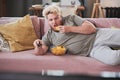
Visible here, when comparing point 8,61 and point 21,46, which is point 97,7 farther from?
point 8,61

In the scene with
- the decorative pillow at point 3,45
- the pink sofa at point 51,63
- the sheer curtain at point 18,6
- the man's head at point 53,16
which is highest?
the man's head at point 53,16

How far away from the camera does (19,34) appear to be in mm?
2500

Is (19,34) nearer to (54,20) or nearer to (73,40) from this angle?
(54,20)

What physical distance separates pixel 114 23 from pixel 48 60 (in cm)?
98

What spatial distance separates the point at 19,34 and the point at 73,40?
0.61 metres

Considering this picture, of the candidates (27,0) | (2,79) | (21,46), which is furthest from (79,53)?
(27,0)

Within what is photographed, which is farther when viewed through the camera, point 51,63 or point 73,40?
point 73,40

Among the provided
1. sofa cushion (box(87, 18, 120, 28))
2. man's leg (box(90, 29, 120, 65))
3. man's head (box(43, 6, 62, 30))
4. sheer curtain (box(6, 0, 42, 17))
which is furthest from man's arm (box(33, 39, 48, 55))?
sheer curtain (box(6, 0, 42, 17))

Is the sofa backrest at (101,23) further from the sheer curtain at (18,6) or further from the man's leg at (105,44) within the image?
the sheer curtain at (18,6)

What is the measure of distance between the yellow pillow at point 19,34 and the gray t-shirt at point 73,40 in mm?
236

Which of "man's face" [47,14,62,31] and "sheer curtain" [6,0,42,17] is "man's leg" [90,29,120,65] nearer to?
"man's face" [47,14,62,31]

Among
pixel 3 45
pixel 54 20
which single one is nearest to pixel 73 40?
pixel 54 20

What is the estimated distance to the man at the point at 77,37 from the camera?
224 centimetres

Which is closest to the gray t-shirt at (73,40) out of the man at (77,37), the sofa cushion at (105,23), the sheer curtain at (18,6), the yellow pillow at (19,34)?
the man at (77,37)
